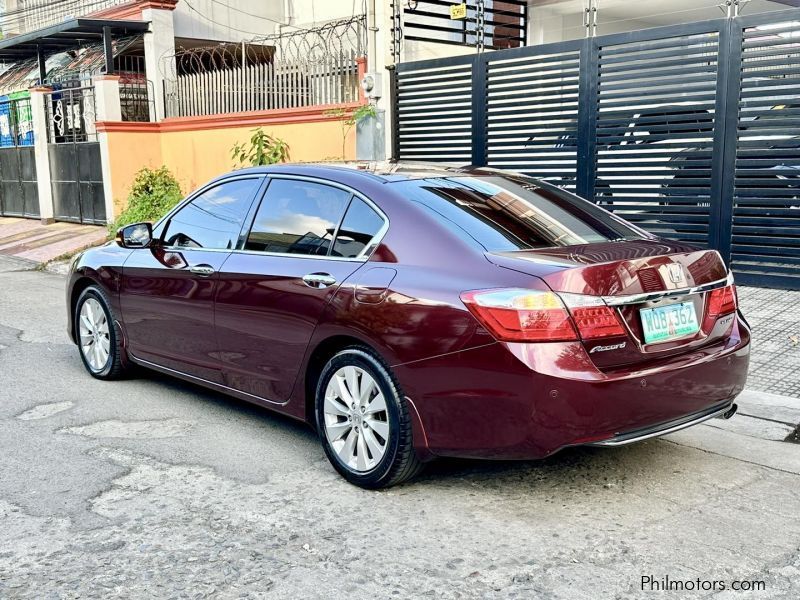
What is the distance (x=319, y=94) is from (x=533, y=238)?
9167 mm

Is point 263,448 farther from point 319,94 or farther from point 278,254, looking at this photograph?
point 319,94

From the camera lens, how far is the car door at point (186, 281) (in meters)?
5.10

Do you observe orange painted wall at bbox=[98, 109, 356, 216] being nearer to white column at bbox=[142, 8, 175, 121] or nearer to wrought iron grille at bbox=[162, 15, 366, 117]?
wrought iron grille at bbox=[162, 15, 366, 117]

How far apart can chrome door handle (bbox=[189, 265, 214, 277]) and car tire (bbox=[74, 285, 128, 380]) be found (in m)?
1.14

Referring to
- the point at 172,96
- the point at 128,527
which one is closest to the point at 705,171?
the point at 128,527

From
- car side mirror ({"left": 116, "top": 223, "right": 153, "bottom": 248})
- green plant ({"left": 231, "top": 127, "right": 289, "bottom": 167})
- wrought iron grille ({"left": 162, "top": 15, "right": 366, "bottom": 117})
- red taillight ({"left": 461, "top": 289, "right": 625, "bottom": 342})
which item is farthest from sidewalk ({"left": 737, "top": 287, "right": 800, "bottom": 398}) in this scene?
green plant ({"left": 231, "top": 127, "right": 289, "bottom": 167})

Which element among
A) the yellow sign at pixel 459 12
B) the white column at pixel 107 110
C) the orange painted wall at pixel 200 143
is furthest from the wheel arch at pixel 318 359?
the white column at pixel 107 110

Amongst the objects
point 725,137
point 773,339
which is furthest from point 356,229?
point 725,137

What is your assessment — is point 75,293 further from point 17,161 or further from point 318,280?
point 17,161

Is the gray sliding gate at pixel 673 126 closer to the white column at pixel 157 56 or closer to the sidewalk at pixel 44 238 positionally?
the white column at pixel 157 56

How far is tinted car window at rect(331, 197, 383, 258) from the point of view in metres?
4.30

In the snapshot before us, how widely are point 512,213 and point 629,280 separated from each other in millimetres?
850

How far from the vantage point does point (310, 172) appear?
4797 mm

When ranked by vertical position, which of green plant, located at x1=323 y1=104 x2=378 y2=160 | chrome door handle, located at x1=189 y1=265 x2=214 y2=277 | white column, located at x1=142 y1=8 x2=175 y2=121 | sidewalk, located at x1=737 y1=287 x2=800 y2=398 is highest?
white column, located at x1=142 y1=8 x2=175 y2=121
